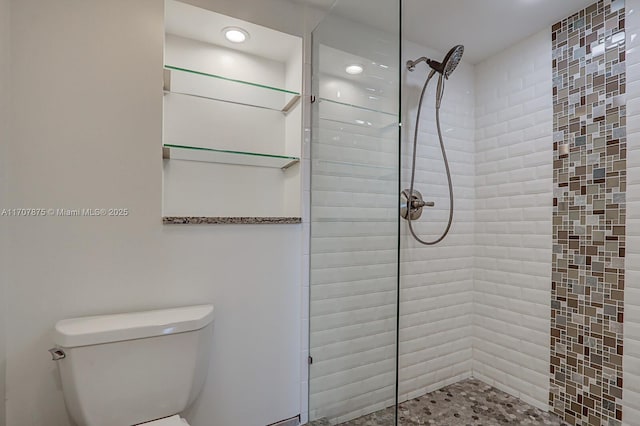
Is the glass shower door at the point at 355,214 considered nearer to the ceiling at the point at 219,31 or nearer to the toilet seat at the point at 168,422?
the ceiling at the point at 219,31

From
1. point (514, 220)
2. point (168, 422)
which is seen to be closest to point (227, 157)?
point (168, 422)

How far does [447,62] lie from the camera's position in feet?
5.65

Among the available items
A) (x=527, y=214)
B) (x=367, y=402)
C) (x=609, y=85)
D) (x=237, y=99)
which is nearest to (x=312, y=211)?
(x=237, y=99)

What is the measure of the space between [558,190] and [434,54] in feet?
3.63

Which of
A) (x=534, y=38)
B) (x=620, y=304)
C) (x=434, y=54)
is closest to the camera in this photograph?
(x=620, y=304)

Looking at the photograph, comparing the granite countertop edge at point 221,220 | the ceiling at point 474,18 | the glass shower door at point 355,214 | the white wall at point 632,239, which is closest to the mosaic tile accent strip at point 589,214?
the white wall at point 632,239

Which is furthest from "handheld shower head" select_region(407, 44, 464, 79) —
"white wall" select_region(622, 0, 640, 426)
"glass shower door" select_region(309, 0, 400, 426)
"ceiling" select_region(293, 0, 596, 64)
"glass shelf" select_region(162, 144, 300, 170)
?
"glass shelf" select_region(162, 144, 300, 170)

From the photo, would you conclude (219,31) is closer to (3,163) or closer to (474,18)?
(3,163)

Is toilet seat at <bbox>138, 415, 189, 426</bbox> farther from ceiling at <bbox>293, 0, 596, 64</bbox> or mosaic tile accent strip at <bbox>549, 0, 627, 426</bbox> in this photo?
mosaic tile accent strip at <bbox>549, 0, 627, 426</bbox>

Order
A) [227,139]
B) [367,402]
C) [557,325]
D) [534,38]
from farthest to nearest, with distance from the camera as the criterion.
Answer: [534,38], [557,325], [227,139], [367,402]

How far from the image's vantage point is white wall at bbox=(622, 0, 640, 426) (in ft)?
4.52

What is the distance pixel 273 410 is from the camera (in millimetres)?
1491

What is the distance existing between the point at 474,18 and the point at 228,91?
1373mm

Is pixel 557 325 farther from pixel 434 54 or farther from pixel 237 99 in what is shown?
pixel 237 99
